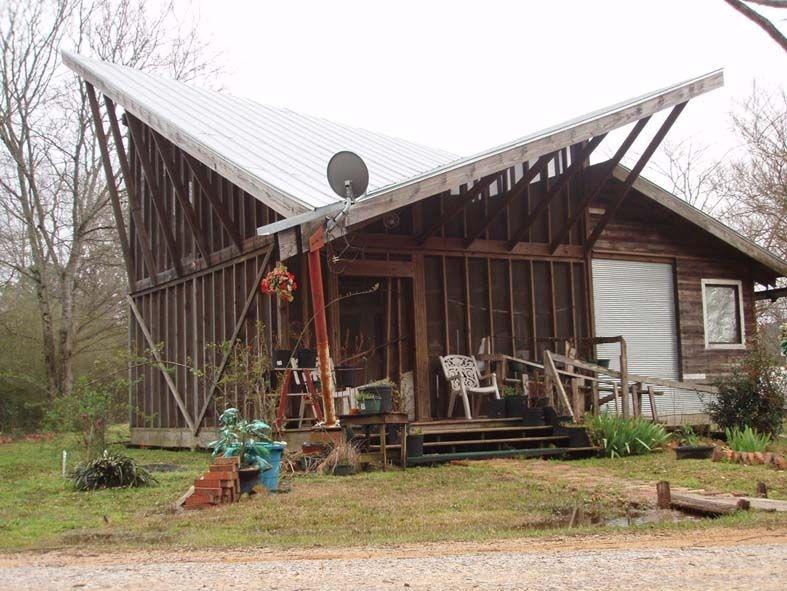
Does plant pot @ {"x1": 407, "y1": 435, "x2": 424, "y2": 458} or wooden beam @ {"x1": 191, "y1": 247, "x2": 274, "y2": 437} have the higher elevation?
wooden beam @ {"x1": 191, "y1": 247, "x2": 274, "y2": 437}

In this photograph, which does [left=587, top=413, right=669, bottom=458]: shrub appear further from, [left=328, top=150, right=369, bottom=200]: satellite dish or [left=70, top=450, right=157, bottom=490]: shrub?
[left=70, top=450, right=157, bottom=490]: shrub

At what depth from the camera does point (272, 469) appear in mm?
8281

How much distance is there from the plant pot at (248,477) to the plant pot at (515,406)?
423 cm

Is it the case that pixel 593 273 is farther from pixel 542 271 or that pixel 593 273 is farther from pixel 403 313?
pixel 403 313

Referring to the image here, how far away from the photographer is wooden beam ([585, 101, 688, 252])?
1277 centimetres

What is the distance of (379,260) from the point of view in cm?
1265

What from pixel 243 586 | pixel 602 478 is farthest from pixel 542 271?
pixel 243 586

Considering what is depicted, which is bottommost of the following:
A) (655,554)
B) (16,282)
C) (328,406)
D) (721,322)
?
(655,554)

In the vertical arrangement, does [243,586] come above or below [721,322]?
below

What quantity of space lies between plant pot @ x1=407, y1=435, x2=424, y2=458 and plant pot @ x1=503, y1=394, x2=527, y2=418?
5.94 ft

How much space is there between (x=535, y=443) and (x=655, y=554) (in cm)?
598

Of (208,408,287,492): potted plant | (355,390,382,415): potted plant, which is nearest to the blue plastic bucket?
(208,408,287,492): potted plant

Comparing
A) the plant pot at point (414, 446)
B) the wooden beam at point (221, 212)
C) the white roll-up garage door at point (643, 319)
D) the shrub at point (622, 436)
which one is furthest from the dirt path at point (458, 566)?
the white roll-up garage door at point (643, 319)

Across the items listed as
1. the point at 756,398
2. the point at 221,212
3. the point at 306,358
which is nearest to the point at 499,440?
the point at 306,358
